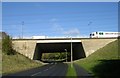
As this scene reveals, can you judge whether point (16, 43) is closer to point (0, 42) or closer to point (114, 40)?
point (0, 42)

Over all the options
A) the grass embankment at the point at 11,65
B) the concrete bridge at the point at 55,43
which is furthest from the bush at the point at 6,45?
the concrete bridge at the point at 55,43

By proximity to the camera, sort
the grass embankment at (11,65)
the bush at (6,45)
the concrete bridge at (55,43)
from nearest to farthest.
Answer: the grass embankment at (11,65) → the bush at (6,45) → the concrete bridge at (55,43)

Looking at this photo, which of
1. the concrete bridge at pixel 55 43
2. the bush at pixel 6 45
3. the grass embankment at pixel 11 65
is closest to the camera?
the grass embankment at pixel 11 65

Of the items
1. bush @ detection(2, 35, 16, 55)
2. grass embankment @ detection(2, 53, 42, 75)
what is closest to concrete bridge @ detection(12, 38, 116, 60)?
bush @ detection(2, 35, 16, 55)

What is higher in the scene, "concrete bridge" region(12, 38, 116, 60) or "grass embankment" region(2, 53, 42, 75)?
"concrete bridge" region(12, 38, 116, 60)

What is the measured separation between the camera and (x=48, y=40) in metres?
96.3

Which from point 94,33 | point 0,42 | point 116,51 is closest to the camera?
point 0,42

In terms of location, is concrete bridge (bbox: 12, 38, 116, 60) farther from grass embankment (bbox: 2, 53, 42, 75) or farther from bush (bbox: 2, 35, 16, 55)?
grass embankment (bbox: 2, 53, 42, 75)

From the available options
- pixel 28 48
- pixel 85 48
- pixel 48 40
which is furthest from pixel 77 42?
pixel 28 48

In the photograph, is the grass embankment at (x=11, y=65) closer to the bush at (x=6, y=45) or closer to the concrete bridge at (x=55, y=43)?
the bush at (x=6, y=45)

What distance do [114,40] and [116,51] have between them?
22.1 feet

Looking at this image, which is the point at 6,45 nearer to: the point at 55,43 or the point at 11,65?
the point at 11,65

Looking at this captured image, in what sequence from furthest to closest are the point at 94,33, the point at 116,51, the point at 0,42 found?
1. the point at 94,33
2. the point at 116,51
3. the point at 0,42

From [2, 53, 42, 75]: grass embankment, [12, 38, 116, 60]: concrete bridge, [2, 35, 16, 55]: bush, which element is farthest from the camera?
[12, 38, 116, 60]: concrete bridge
